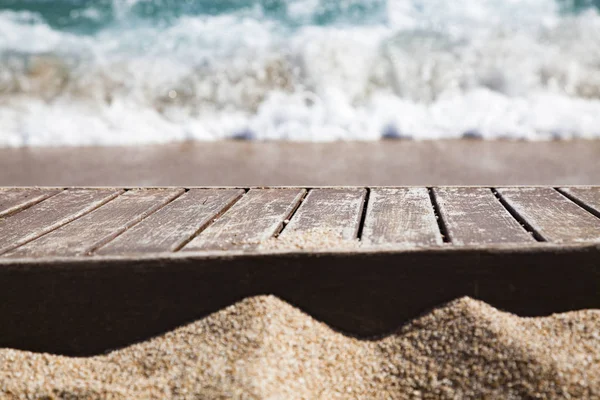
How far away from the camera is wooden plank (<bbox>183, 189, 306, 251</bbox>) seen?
1.84 m

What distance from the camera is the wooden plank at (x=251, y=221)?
1843mm

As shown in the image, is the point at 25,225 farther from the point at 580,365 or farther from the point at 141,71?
the point at 141,71

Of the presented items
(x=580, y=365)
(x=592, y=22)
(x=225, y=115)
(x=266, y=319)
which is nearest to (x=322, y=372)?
Result: (x=266, y=319)

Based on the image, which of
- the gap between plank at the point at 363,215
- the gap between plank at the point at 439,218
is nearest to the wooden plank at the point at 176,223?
the gap between plank at the point at 363,215

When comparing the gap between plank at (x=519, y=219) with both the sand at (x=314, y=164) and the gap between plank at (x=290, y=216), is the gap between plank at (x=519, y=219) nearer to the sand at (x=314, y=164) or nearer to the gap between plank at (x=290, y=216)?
the gap between plank at (x=290, y=216)

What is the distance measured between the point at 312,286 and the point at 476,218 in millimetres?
589

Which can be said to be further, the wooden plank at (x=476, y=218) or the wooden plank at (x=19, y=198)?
the wooden plank at (x=19, y=198)

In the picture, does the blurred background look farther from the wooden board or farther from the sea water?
the wooden board

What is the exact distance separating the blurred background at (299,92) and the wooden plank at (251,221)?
5.83 feet

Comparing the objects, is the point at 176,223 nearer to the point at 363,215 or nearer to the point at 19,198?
the point at 363,215

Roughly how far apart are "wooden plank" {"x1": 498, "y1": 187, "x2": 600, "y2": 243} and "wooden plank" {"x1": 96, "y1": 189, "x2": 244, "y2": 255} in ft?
3.17

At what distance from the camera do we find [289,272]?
1766 mm

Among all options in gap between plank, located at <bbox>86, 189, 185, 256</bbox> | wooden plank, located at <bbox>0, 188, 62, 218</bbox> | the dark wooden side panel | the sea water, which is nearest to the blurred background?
the sea water

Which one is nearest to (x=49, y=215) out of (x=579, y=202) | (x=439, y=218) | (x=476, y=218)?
(x=439, y=218)
